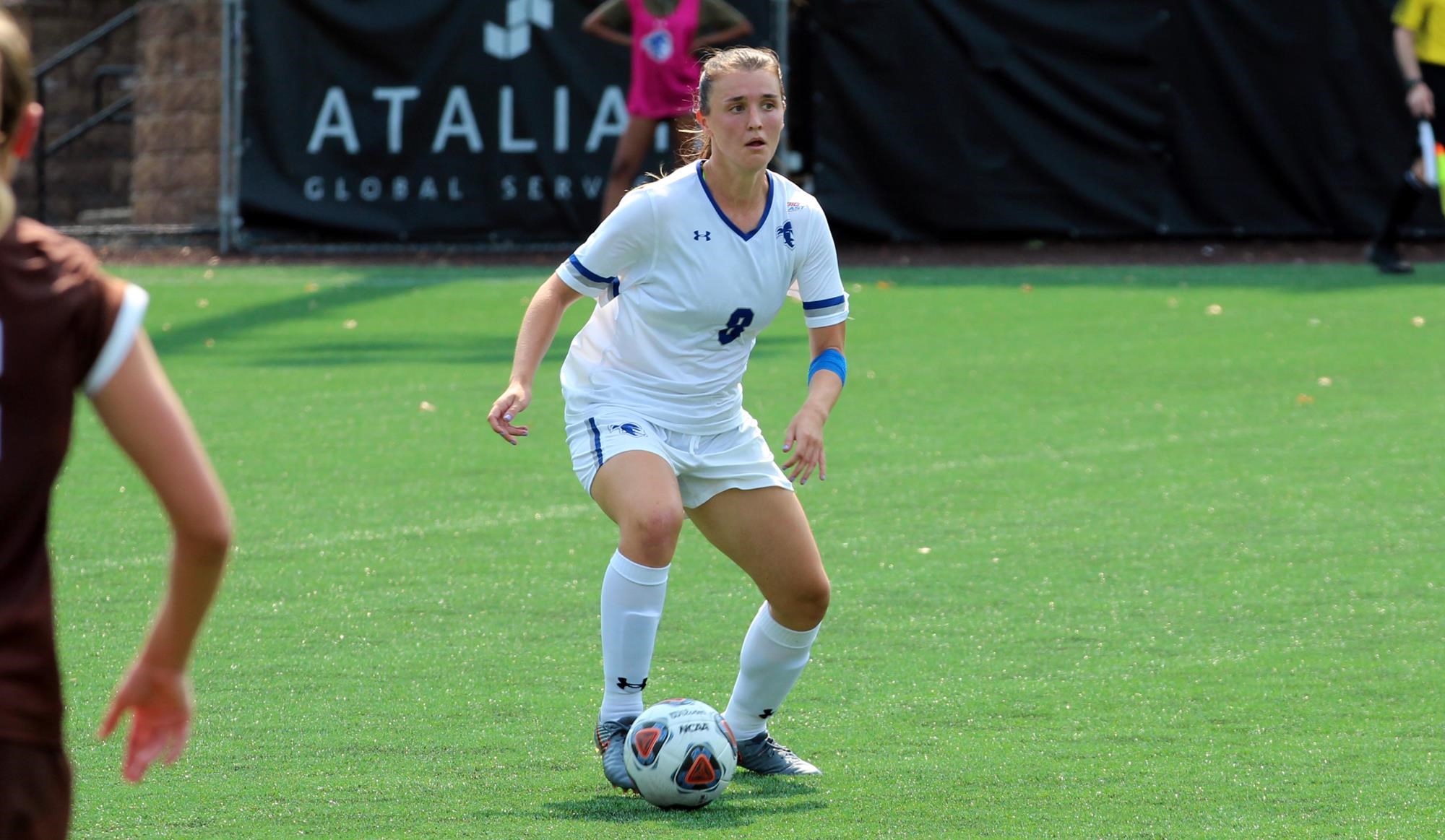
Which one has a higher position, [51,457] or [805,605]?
[51,457]

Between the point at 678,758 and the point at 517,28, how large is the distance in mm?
12282

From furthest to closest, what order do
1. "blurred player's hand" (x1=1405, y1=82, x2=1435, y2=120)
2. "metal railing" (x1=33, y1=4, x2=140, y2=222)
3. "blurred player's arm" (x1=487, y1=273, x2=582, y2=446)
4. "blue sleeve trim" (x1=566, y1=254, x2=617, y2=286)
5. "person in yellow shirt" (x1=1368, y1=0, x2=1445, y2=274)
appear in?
"metal railing" (x1=33, y1=4, x2=140, y2=222) → "person in yellow shirt" (x1=1368, y1=0, x2=1445, y2=274) → "blurred player's hand" (x1=1405, y1=82, x2=1435, y2=120) → "blue sleeve trim" (x1=566, y1=254, x2=617, y2=286) → "blurred player's arm" (x1=487, y1=273, x2=582, y2=446)

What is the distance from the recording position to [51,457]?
7.34ft

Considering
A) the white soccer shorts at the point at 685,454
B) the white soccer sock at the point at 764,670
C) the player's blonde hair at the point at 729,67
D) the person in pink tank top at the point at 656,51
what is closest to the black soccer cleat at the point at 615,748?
the white soccer sock at the point at 764,670

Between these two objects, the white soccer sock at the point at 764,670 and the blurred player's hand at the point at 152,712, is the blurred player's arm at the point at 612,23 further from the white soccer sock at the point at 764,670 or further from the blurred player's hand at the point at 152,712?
the blurred player's hand at the point at 152,712

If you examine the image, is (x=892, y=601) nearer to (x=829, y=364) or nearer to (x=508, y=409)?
(x=829, y=364)

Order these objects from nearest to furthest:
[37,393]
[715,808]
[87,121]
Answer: [37,393] → [715,808] → [87,121]

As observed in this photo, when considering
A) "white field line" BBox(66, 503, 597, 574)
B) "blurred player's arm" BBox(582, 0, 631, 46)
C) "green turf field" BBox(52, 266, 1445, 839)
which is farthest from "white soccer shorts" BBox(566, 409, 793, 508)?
"blurred player's arm" BBox(582, 0, 631, 46)

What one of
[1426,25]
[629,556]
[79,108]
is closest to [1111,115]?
[1426,25]

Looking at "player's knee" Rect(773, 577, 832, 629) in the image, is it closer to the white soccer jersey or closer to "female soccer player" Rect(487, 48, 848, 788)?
"female soccer player" Rect(487, 48, 848, 788)

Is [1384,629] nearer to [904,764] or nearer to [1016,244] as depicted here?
[904,764]

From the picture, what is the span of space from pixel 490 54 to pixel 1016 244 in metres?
4.77

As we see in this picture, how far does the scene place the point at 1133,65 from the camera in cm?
1583

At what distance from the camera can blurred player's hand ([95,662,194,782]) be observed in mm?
2361
